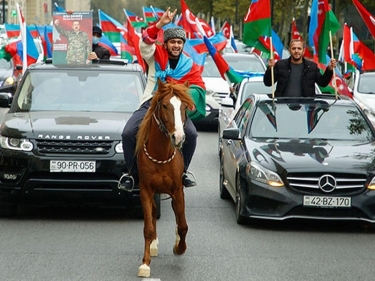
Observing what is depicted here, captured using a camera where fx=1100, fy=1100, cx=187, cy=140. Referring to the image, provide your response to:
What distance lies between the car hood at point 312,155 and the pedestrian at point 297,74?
237cm

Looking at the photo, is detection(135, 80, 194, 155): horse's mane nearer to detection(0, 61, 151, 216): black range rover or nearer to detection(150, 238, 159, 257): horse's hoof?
detection(150, 238, 159, 257): horse's hoof

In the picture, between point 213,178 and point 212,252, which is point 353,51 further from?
point 212,252

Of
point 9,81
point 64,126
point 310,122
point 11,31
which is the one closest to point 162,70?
point 64,126

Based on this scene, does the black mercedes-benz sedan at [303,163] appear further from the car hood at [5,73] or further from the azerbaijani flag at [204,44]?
the car hood at [5,73]

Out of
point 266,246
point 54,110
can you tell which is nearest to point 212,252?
point 266,246

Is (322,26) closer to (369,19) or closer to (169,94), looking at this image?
(369,19)

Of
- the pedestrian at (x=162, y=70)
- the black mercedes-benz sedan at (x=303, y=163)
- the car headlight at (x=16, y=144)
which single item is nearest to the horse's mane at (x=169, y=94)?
the pedestrian at (x=162, y=70)

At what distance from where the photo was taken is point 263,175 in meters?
11.8

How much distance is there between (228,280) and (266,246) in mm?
1845

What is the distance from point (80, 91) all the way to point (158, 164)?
3.97 meters

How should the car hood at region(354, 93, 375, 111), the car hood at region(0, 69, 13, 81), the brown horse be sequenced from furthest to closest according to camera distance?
the car hood at region(0, 69, 13, 81)
the car hood at region(354, 93, 375, 111)
the brown horse

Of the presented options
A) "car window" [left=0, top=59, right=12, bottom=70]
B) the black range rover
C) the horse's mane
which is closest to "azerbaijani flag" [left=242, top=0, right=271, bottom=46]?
the black range rover

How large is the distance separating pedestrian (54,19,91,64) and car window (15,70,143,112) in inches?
234

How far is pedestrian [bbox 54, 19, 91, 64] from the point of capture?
20.1 meters
